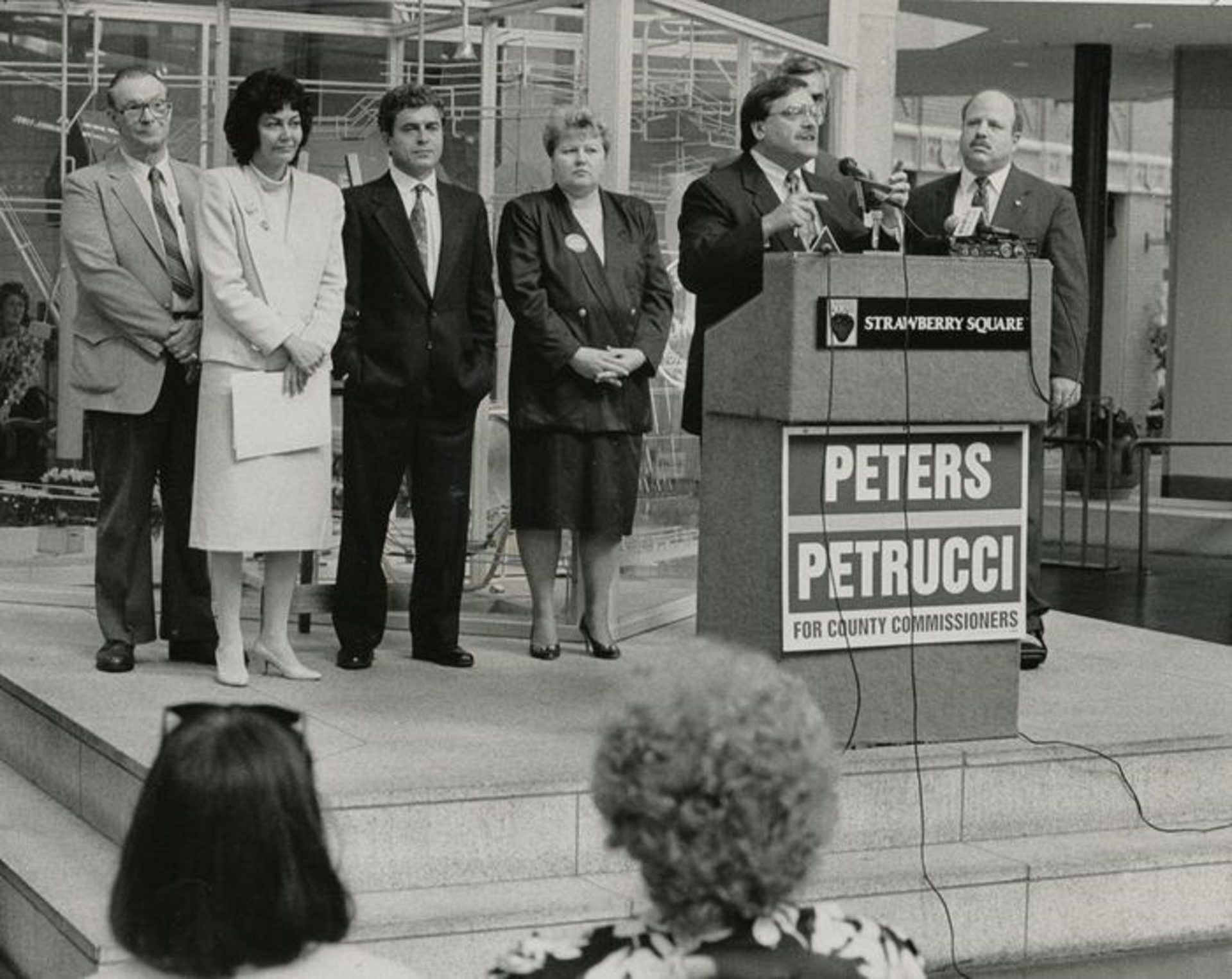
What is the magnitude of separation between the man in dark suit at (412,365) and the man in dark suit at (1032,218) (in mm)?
1408

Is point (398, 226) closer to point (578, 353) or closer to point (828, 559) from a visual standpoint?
point (578, 353)

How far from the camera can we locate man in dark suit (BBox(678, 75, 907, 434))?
19.5 feet

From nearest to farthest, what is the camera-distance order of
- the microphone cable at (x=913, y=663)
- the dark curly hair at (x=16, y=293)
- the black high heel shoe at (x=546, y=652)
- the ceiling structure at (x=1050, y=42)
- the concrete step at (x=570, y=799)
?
the concrete step at (x=570, y=799) < the microphone cable at (x=913, y=663) < the black high heel shoe at (x=546, y=652) < the dark curly hair at (x=16, y=293) < the ceiling structure at (x=1050, y=42)

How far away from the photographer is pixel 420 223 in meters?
6.66

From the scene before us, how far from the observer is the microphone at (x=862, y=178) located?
17.2 ft

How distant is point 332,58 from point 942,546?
11.6ft

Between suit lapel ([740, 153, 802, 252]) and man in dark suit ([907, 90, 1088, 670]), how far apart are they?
765mm

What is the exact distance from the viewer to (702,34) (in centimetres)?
775

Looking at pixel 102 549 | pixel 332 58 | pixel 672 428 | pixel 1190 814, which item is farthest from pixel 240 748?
pixel 332 58

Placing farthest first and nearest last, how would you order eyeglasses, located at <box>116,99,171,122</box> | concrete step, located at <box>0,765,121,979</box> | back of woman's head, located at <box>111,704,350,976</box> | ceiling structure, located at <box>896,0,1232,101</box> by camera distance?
ceiling structure, located at <box>896,0,1232,101</box> < eyeglasses, located at <box>116,99,171,122</box> < concrete step, located at <box>0,765,121,979</box> < back of woman's head, located at <box>111,704,350,976</box>

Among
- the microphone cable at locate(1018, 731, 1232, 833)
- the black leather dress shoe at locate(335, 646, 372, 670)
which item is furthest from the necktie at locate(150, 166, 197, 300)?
the microphone cable at locate(1018, 731, 1232, 833)

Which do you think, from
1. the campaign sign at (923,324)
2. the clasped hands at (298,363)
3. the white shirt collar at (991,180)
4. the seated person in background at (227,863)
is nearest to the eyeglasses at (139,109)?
the clasped hands at (298,363)

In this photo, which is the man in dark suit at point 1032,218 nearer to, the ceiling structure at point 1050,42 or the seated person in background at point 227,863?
the seated person in background at point 227,863

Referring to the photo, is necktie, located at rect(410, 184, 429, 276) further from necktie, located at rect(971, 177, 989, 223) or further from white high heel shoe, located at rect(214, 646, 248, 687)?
necktie, located at rect(971, 177, 989, 223)
